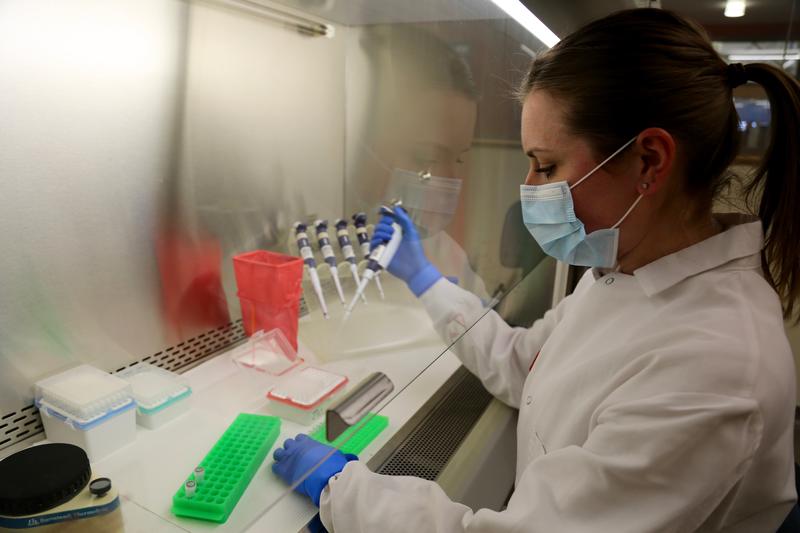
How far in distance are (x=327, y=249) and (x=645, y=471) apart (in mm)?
1007

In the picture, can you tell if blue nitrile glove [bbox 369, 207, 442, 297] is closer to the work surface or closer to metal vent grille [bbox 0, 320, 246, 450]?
the work surface

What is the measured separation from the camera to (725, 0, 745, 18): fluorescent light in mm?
2412

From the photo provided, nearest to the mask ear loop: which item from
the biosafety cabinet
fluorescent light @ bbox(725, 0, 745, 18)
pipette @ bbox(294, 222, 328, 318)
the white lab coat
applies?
the white lab coat

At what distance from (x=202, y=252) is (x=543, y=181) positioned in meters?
0.86

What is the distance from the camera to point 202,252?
1.33 meters

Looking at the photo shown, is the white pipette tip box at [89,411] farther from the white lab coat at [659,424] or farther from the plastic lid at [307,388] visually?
the white lab coat at [659,424]

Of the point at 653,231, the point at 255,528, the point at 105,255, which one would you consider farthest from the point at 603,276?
the point at 105,255

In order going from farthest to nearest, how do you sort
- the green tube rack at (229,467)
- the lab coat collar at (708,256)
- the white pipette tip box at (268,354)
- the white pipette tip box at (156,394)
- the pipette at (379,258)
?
the pipette at (379,258) → the white pipette tip box at (268,354) → the white pipette tip box at (156,394) → the lab coat collar at (708,256) → the green tube rack at (229,467)

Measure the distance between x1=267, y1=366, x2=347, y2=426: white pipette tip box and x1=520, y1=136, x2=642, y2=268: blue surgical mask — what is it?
490mm

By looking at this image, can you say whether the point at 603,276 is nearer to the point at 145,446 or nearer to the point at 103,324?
the point at 145,446

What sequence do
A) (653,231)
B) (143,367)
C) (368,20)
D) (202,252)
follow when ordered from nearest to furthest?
(653,231), (143,367), (202,252), (368,20)

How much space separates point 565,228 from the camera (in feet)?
3.17

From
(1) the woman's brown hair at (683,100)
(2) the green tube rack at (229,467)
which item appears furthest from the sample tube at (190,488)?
(1) the woman's brown hair at (683,100)

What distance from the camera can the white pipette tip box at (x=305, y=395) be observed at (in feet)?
3.29
